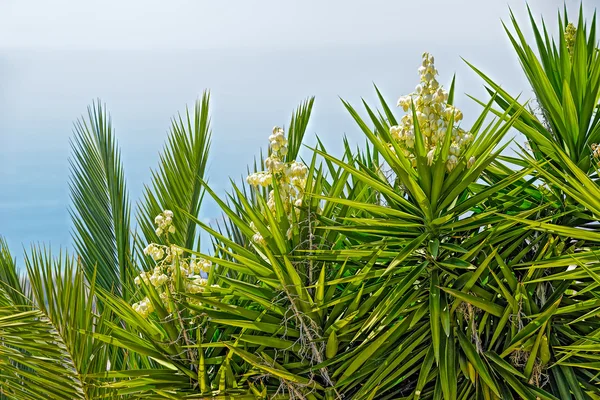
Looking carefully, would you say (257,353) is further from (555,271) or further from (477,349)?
(555,271)

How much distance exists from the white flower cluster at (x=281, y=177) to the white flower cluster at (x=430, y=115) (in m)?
0.37

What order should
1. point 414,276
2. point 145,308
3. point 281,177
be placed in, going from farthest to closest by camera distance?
point 145,308, point 281,177, point 414,276

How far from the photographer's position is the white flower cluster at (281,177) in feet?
7.95

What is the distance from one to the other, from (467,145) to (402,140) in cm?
21

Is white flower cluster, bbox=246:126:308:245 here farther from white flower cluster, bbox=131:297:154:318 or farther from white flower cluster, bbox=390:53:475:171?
white flower cluster, bbox=131:297:154:318

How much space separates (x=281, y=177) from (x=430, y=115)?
555 millimetres

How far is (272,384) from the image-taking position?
263 cm

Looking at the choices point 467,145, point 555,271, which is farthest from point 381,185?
point 555,271

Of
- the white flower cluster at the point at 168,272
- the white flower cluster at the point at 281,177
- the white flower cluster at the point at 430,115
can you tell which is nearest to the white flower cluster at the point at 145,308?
the white flower cluster at the point at 168,272

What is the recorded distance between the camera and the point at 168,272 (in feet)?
8.69

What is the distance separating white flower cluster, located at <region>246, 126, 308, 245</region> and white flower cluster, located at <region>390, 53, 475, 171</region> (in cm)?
37

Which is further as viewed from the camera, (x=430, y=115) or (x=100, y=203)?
(x=100, y=203)

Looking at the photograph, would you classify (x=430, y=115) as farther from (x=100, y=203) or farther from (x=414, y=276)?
(x=100, y=203)

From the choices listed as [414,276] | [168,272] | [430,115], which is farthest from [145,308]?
[430,115]
